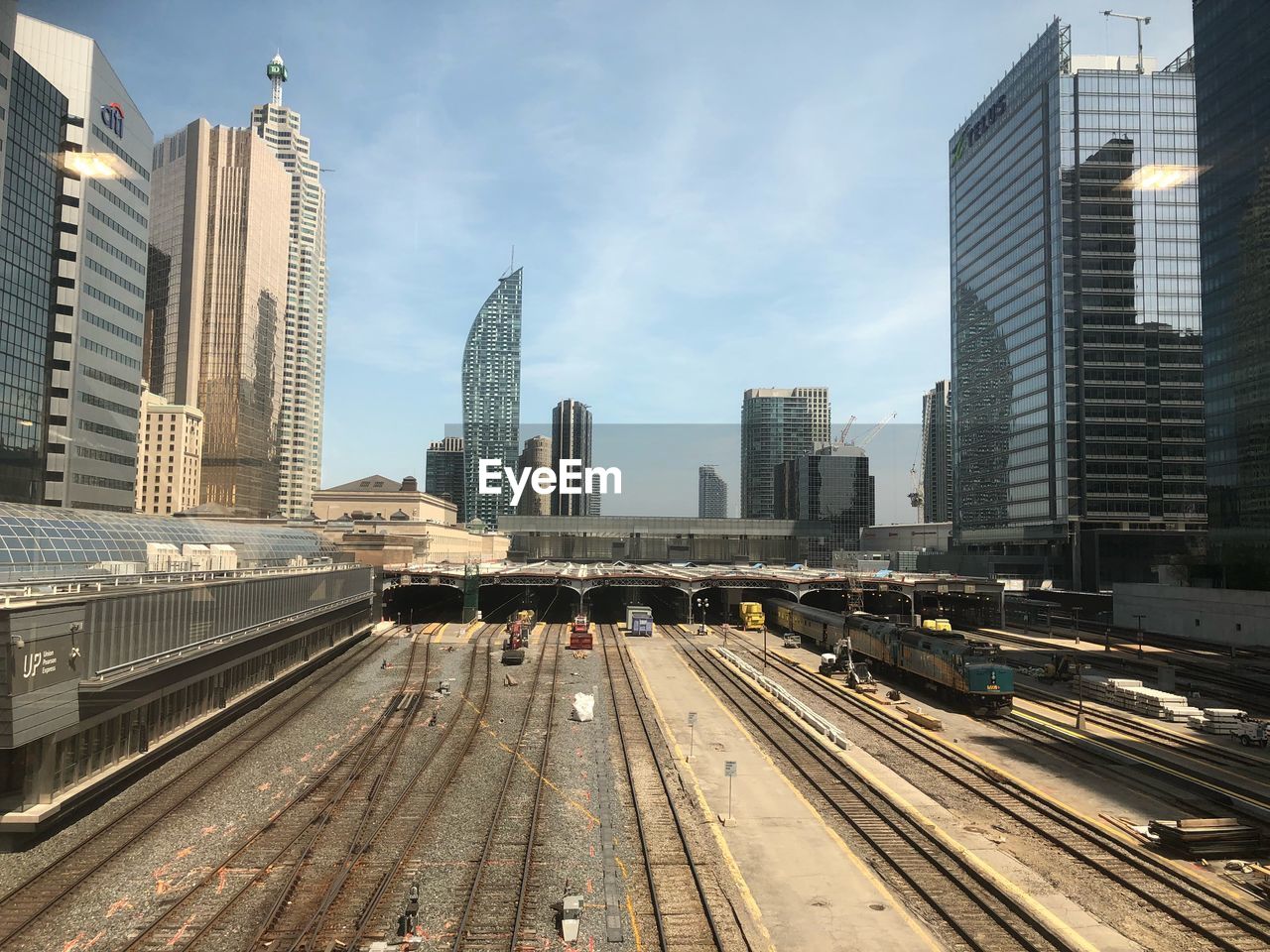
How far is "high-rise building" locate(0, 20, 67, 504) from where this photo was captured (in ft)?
313

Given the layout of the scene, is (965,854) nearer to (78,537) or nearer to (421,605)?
(78,537)

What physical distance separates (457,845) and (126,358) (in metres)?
114

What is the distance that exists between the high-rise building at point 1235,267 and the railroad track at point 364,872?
269 ft

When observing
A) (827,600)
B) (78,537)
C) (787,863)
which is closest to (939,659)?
(787,863)

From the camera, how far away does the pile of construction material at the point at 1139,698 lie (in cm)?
4472

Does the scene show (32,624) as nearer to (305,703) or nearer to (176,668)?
(176,668)

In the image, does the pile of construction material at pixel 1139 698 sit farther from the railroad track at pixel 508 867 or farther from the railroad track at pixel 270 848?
the railroad track at pixel 270 848

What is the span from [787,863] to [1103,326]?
143325 mm

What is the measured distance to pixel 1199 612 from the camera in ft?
259

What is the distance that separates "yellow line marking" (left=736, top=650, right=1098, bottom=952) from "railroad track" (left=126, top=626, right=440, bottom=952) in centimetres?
1914

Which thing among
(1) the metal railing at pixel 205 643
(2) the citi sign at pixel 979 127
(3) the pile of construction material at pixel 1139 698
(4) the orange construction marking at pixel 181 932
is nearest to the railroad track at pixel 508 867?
(4) the orange construction marking at pixel 181 932

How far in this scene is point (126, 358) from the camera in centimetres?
11456

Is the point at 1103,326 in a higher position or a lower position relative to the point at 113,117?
lower

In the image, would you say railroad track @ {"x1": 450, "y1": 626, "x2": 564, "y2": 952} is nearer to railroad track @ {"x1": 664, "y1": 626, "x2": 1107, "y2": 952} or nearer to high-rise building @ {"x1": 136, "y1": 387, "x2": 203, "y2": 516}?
railroad track @ {"x1": 664, "y1": 626, "x2": 1107, "y2": 952}
